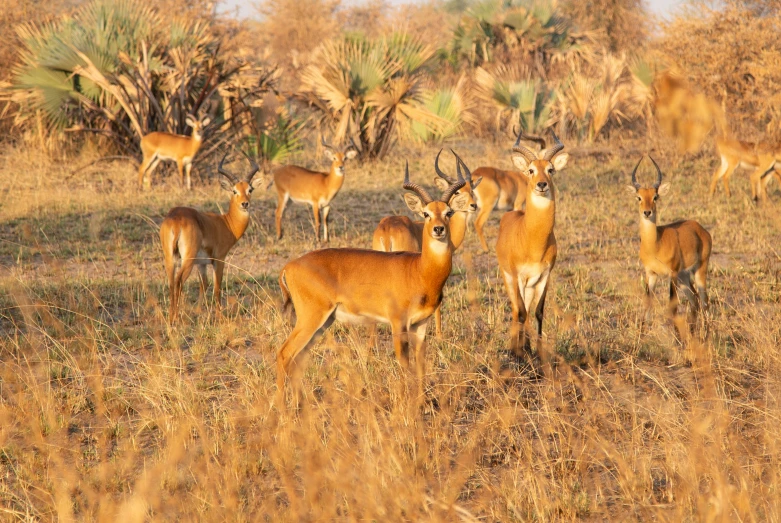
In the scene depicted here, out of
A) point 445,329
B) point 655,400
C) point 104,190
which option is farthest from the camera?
point 104,190

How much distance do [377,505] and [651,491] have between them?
4.24ft

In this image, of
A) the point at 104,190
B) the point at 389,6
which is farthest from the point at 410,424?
the point at 389,6

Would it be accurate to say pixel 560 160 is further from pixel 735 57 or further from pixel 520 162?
pixel 735 57

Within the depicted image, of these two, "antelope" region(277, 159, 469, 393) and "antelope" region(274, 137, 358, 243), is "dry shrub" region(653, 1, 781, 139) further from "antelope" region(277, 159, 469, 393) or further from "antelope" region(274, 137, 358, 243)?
"antelope" region(277, 159, 469, 393)

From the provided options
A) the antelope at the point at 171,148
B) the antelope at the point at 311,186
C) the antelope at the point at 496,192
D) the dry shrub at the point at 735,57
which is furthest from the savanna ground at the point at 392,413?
the dry shrub at the point at 735,57

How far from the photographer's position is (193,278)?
9758 millimetres

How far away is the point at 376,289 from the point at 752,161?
1045cm

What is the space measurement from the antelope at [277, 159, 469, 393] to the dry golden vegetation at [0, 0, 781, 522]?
311mm

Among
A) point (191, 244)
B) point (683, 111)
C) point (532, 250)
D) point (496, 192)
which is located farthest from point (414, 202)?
point (683, 111)

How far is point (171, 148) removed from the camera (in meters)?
14.5

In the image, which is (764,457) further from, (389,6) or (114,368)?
(389,6)

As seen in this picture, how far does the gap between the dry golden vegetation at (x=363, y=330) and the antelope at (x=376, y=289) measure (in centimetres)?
31

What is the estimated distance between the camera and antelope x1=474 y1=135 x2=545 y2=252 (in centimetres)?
1152

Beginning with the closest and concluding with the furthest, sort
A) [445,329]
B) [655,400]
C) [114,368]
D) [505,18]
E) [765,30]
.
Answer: [655,400]
[114,368]
[445,329]
[765,30]
[505,18]
